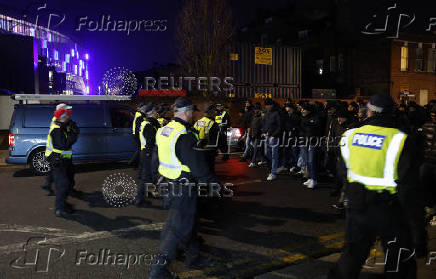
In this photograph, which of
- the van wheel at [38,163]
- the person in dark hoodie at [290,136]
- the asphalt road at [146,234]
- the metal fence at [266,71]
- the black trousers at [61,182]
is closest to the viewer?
the asphalt road at [146,234]

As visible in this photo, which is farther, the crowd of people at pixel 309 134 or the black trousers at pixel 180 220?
the crowd of people at pixel 309 134

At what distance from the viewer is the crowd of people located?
27.3 ft

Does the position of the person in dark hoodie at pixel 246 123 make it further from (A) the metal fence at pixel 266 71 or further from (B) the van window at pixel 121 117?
(A) the metal fence at pixel 266 71

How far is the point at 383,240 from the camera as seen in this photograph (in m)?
3.25

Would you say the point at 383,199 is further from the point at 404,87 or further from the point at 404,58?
the point at 404,58

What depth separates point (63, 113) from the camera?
→ 7066 millimetres

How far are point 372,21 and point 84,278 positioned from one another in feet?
103

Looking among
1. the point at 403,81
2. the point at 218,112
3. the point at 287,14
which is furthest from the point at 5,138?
the point at 287,14

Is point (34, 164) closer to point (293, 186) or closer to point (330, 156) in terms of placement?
point (293, 186)

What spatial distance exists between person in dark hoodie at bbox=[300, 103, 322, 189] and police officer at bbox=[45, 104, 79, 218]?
509cm

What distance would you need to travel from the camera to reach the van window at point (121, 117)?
11.8 metres

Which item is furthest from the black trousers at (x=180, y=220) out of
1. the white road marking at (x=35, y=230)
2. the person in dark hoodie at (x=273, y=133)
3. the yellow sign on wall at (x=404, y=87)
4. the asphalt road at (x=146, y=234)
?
the yellow sign on wall at (x=404, y=87)

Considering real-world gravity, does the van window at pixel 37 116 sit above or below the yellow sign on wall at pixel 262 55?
below

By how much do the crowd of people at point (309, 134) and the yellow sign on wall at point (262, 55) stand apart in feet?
41.2
